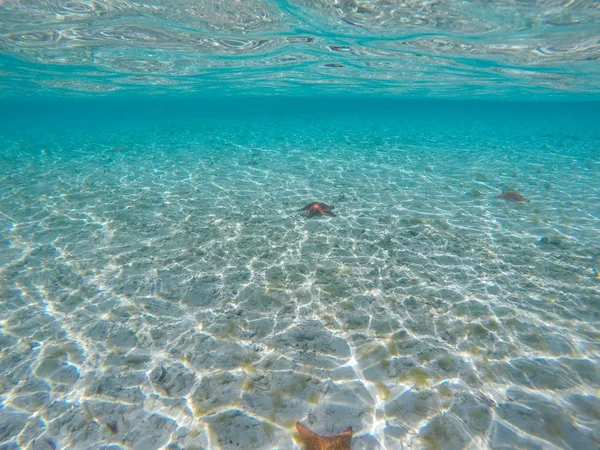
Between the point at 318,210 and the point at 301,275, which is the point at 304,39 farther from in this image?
the point at 301,275

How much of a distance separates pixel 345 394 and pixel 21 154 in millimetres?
26094

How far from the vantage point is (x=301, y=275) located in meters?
7.28

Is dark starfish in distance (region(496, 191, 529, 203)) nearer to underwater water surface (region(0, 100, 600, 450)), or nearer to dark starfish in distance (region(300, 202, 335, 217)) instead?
underwater water surface (region(0, 100, 600, 450))

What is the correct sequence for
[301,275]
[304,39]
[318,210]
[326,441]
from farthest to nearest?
[304,39] → [318,210] → [301,275] → [326,441]

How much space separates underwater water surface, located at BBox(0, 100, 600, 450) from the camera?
419 cm

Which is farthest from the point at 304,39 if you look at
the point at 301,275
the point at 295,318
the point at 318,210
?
the point at 295,318

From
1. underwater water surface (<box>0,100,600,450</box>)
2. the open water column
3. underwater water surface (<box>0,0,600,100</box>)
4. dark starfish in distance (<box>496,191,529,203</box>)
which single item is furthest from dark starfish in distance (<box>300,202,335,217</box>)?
underwater water surface (<box>0,0,600,100</box>)

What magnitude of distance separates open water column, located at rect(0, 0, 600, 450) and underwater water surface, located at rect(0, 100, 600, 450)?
4 centimetres

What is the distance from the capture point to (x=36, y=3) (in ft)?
39.2

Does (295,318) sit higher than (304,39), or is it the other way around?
(304,39)

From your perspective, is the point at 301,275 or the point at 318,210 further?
the point at 318,210

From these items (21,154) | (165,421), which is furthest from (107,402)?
(21,154)

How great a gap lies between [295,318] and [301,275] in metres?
1.43

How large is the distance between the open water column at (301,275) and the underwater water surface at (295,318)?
38 mm
